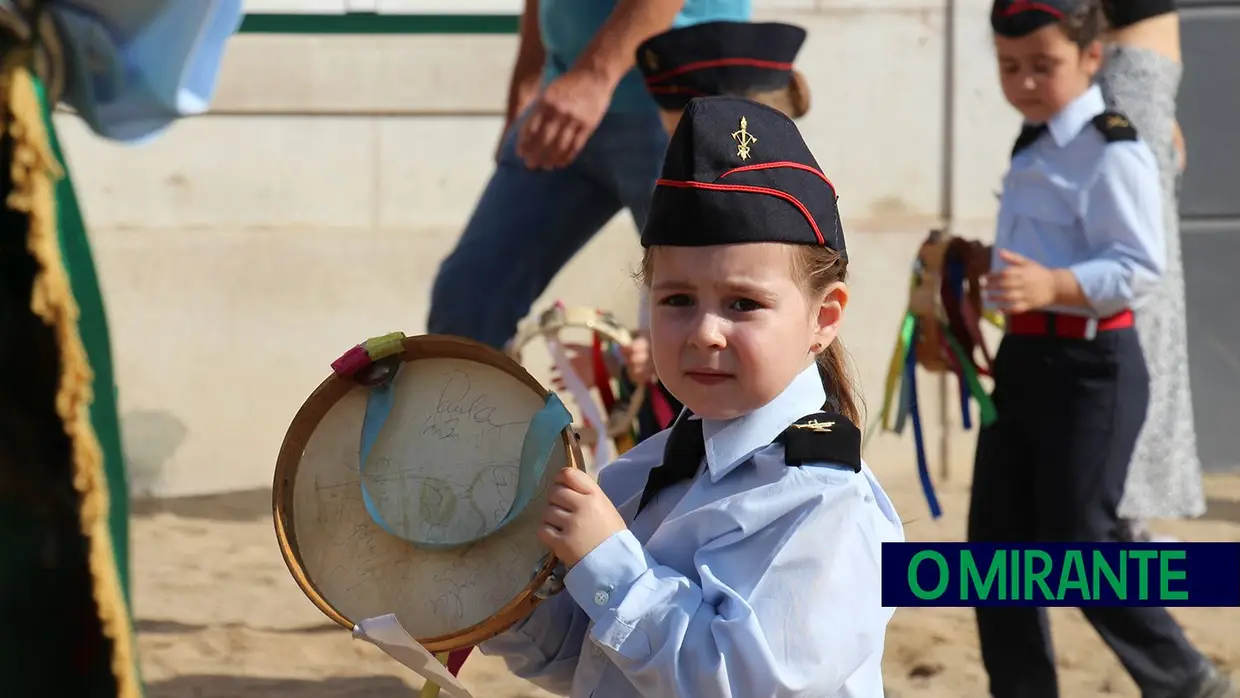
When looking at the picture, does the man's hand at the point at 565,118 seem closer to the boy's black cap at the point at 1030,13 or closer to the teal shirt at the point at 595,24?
the teal shirt at the point at 595,24

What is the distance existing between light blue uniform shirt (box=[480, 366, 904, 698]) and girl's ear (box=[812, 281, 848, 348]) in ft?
0.19

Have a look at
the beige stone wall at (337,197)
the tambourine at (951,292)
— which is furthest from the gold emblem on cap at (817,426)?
the beige stone wall at (337,197)

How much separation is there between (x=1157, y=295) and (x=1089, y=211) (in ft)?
4.45

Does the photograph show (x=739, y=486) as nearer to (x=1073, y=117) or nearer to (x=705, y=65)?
(x=705, y=65)

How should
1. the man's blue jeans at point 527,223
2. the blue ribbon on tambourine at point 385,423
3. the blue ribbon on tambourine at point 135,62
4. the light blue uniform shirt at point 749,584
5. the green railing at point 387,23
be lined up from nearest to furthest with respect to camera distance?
the light blue uniform shirt at point 749,584
the blue ribbon on tambourine at point 385,423
the blue ribbon on tambourine at point 135,62
the man's blue jeans at point 527,223
the green railing at point 387,23

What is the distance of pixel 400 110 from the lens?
21.9 ft

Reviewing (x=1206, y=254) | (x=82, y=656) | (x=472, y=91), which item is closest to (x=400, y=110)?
(x=472, y=91)

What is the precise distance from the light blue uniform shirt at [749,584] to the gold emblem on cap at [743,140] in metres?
0.29

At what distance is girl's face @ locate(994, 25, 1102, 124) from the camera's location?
4.04 metres

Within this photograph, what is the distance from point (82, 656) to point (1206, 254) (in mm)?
5540

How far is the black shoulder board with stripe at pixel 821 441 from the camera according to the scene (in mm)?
2041

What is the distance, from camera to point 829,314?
2162mm

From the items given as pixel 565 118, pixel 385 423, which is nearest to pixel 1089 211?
pixel 565 118

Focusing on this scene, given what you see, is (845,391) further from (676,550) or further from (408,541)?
(408,541)
